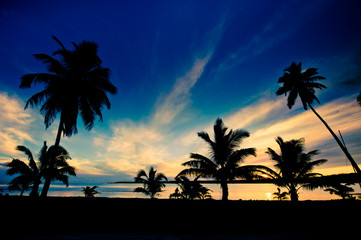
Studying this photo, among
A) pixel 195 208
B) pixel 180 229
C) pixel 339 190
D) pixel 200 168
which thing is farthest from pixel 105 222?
pixel 339 190

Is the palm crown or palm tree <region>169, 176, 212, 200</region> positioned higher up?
the palm crown

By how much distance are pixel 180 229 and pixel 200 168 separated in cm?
850

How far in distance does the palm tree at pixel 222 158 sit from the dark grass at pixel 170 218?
704cm

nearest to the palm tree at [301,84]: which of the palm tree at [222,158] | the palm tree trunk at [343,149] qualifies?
the palm tree trunk at [343,149]

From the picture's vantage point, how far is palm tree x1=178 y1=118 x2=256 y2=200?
1113 cm

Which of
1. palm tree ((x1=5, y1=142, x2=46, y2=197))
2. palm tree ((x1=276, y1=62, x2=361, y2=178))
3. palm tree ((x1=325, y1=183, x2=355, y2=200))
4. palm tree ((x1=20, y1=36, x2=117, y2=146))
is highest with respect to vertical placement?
palm tree ((x1=276, y1=62, x2=361, y2=178))

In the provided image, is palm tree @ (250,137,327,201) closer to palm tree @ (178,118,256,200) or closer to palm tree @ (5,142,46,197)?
palm tree @ (178,118,256,200)

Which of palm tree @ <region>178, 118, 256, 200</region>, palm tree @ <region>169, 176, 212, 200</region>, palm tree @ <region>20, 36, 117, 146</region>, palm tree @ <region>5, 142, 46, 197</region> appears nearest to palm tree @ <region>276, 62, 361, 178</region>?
palm tree @ <region>178, 118, 256, 200</region>

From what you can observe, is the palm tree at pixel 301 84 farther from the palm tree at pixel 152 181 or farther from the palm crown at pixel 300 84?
the palm tree at pixel 152 181

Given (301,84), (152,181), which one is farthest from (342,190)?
(152,181)

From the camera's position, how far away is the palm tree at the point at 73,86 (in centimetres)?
919

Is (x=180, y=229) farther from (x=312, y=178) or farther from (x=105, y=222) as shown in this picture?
(x=312, y=178)

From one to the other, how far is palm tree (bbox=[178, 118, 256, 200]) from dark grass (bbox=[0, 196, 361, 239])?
7039 millimetres

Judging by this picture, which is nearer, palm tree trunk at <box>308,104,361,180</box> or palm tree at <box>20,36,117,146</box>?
palm tree at <box>20,36,117,146</box>
